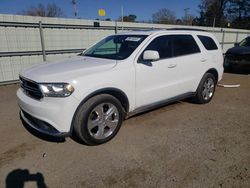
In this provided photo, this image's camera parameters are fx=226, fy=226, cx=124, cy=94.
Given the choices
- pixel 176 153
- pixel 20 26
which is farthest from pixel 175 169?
pixel 20 26

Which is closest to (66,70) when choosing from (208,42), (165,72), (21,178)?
(21,178)

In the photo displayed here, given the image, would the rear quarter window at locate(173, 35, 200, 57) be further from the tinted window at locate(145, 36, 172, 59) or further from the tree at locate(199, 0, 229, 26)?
the tree at locate(199, 0, 229, 26)

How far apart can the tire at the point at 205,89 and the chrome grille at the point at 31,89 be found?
3.63m

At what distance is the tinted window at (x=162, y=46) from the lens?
430 cm

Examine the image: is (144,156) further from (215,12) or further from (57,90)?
(215,12)

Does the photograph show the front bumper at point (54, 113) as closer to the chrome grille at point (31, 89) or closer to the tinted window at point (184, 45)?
the chrome grille at point (31, 89)

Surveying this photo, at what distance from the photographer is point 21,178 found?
2850 mm

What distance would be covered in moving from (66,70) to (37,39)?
5697mm

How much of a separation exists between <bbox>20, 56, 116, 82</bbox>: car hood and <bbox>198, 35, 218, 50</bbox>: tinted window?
2.71m

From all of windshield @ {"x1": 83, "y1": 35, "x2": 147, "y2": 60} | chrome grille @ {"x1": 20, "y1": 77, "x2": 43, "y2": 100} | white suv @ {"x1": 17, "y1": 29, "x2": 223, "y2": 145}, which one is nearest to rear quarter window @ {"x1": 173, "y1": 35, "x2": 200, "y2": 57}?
white suv @ {"x1": 17, "y1": 29, "x2": 223, "y2": 145}

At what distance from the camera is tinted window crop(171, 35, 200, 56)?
473 cm

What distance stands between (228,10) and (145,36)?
182 ft

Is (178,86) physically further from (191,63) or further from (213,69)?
(213,69)

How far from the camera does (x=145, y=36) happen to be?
4.32m
